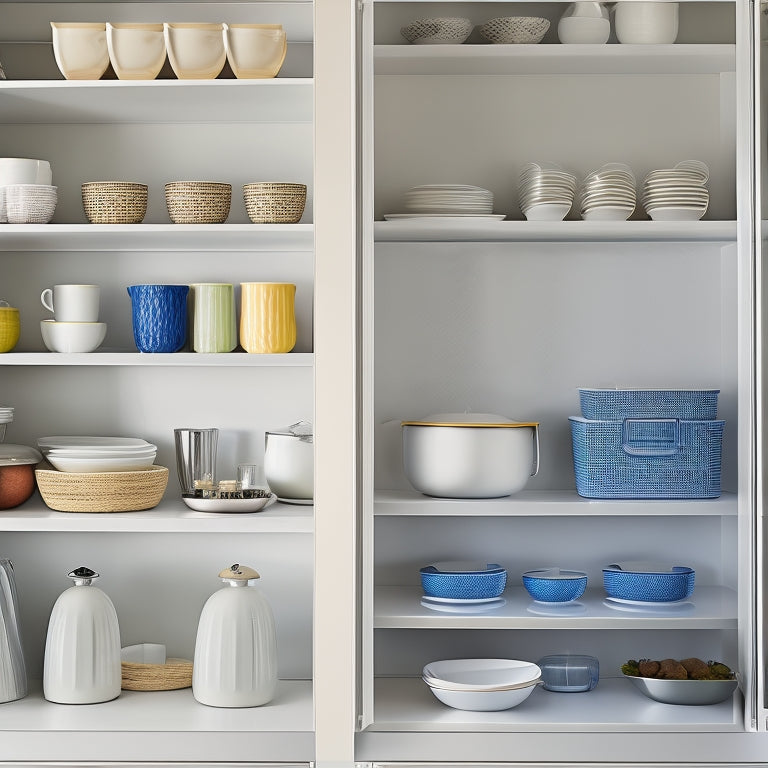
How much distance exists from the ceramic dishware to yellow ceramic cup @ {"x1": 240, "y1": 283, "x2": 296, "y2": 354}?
32 mm

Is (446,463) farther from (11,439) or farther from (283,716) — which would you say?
(11,439)

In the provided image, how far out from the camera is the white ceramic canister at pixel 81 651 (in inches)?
80.7

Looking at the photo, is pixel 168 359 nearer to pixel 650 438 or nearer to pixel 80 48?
pixel 80 48

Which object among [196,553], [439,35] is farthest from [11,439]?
[439,35]

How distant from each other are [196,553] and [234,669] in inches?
15.1

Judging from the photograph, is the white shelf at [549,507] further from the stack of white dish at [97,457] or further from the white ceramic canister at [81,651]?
the white ceramic canister at [81,651]

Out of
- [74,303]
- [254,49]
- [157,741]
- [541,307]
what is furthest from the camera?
[541,307]

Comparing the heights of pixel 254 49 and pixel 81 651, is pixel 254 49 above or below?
above

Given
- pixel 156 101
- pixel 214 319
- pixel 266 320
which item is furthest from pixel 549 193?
pixel 156 101

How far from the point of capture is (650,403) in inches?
82.3

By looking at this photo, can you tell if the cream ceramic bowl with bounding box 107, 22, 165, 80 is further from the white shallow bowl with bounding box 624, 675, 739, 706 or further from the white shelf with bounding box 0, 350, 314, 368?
the white shallow bowl with bounding box 624, 675, 739, 706

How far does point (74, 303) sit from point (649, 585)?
57.5 inches

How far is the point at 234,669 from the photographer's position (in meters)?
2.04

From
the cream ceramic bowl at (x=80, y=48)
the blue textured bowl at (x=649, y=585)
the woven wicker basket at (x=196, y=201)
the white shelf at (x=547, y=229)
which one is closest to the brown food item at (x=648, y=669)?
the blue textured bowl at (x=649, y=585)
